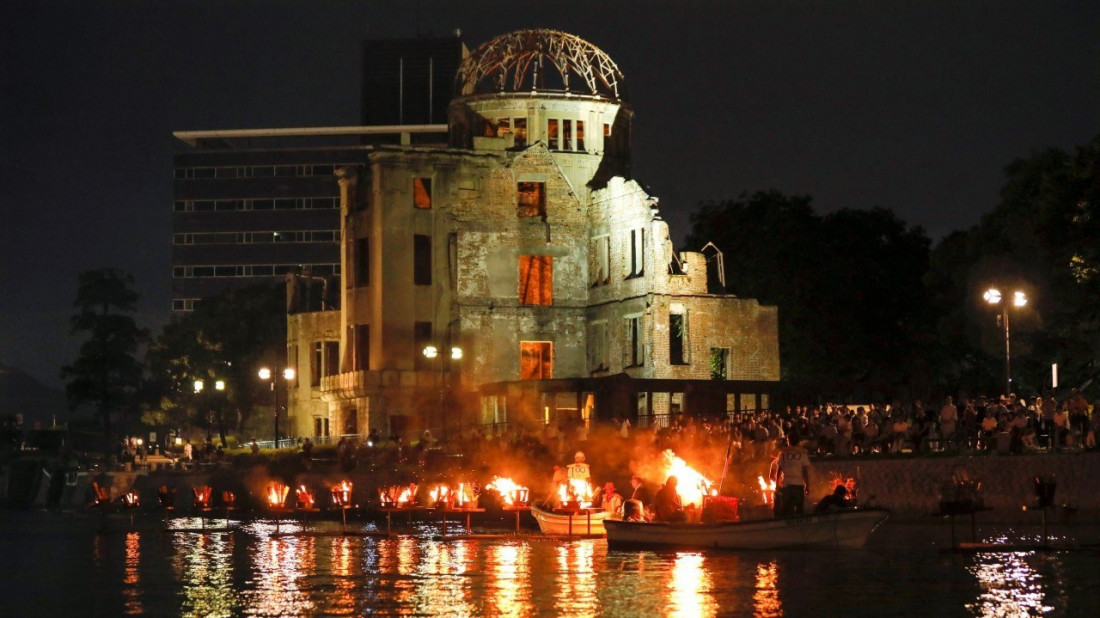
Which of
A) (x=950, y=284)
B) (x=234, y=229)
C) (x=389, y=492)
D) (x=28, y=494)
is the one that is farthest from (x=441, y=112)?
(x=389, y=492)

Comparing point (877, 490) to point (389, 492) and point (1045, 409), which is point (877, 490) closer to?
point (1045, 409)

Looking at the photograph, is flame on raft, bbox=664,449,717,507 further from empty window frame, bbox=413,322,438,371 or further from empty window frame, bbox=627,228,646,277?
empty window frame, bbox=413,322,438,371

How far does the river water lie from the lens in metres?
30.2

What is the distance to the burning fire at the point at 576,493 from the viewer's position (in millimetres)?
45906

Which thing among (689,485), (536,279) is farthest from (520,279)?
(689,485)

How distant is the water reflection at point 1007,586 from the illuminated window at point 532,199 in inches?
1811

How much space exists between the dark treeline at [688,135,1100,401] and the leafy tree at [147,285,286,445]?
96.6ft

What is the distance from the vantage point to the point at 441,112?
610 ft

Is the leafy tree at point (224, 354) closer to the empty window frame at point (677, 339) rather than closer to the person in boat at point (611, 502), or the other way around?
the empty window frame at point (677, 339)

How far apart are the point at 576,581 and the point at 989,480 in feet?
47.9

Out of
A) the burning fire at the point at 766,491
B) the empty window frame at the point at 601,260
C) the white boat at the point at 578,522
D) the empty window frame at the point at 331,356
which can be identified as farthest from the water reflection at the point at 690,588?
the empty window frame at the point at 331,356

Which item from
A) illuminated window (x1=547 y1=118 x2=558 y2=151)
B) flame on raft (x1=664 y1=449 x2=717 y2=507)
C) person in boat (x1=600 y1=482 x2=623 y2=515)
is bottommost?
person in boat (x1=600 y1=482 x2=623 y2=515)

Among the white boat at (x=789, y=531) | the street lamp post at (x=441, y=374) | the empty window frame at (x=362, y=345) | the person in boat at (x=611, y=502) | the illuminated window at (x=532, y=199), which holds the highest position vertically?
the illuminated window at (x=532, y=199)

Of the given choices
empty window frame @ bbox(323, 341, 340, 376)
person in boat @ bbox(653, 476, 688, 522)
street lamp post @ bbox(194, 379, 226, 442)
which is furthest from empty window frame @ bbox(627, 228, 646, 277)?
person in boat @ bbox(653, 476, 688, 522)
